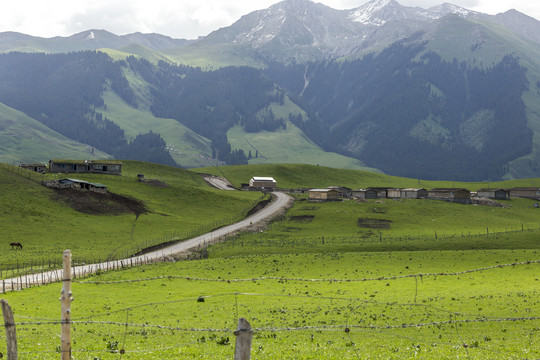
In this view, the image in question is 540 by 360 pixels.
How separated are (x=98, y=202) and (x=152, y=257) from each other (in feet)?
208

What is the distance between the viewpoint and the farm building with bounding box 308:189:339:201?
18825 cm

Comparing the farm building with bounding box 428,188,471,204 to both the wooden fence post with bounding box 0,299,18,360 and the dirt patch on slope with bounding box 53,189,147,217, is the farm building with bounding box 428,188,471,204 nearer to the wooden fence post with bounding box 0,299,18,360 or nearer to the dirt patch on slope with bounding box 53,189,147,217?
the dirt patch on slope with bounding box 53,189,147,217

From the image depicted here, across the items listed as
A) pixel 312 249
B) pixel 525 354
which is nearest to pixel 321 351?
pixel 525 354

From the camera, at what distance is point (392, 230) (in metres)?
133

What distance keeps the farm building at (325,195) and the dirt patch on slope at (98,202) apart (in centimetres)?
6515

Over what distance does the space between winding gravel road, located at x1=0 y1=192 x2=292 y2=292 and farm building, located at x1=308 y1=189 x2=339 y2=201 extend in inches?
709

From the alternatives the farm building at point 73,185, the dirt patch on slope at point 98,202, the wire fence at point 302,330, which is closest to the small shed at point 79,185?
the farm building at point 73,185

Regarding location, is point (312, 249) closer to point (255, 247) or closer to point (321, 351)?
point (255, 247)

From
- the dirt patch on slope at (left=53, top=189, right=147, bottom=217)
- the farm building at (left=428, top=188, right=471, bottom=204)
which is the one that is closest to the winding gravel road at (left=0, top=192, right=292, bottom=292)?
the dirt patch on slope at (left=53, top=189, right=147, bottom=217)

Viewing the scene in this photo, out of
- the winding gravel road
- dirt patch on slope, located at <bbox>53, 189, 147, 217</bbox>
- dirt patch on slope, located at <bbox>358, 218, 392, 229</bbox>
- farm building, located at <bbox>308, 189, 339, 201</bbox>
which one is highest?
farm building, located at <bbox>308, 189, 339, 201</bbox>

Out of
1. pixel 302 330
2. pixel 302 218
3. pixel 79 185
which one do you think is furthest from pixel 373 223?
pixel 302 330

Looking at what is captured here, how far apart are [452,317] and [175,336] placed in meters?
21.1

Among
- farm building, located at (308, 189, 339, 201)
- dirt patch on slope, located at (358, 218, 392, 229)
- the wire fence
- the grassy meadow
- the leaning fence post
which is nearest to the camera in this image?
the leaning fence post

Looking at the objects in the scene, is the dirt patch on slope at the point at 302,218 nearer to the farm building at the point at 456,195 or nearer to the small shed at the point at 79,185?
the small shed at the point at 79,185
